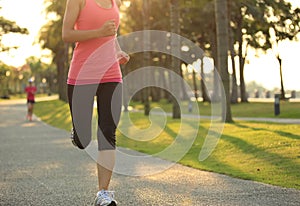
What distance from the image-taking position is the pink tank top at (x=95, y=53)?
4477 mm

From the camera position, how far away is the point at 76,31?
4391mm

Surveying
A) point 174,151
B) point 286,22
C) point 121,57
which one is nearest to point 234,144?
point 174,151

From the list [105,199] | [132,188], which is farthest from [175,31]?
[105,199]

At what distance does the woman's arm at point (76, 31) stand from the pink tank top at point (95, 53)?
0.08m

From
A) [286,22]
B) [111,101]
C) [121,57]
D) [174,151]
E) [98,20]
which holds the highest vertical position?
[286,22]

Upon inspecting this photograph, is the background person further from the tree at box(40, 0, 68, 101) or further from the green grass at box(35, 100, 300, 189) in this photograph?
the tree at box(40, 0, 68, 101)

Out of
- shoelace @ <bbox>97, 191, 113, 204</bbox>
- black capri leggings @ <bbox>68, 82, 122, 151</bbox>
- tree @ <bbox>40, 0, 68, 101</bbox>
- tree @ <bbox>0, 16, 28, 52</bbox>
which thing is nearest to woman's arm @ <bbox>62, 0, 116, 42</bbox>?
black capri leggings @ <bbox>68, 82, 122, 151</bbox>

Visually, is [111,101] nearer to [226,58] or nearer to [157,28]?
[226,58]

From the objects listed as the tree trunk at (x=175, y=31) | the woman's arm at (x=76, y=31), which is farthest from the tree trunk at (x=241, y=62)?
the woman's arm at (x=76, y=31)

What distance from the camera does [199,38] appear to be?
51594 millimetres

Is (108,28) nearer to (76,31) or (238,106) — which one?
(76,31)

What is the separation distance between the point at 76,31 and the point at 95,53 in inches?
9.9

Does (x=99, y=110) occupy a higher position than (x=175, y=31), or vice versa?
(x=175, y=31)

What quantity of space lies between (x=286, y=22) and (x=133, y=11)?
47.4 feet
